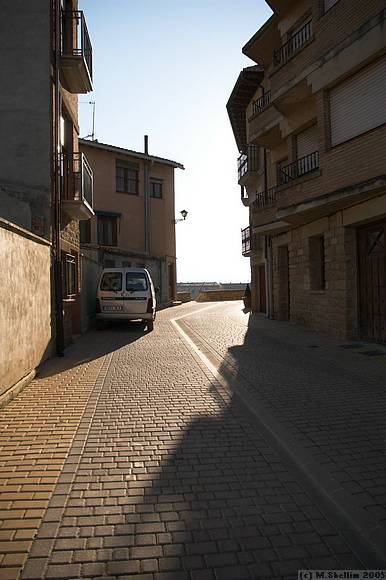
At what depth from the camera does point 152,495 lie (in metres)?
3.32

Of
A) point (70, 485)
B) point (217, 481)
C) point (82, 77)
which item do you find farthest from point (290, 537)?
point (82, 77)

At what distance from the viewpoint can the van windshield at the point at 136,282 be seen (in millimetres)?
14758

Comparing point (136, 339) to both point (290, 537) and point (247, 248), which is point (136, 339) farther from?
point (247, 248)

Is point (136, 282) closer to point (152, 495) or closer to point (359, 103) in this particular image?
point (359, 103)

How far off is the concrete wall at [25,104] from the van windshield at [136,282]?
226 inches

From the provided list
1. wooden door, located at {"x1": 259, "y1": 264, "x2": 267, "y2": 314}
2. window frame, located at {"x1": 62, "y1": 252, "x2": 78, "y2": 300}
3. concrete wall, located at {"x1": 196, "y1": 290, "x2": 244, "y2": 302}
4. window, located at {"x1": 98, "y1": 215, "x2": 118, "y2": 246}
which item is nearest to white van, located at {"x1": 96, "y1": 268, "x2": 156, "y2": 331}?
window frame, located at {"x1": 62, "y1": 252, "x2": 78, "y2": 300}

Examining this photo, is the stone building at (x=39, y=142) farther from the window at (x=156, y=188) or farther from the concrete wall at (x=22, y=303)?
the window at (x=156, y=188)

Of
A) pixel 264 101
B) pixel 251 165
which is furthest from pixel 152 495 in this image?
pixel 251 165

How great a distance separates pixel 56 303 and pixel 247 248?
17.0m

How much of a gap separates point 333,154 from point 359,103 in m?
1.26

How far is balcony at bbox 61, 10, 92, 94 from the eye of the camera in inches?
415

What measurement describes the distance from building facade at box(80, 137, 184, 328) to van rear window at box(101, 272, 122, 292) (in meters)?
8.71

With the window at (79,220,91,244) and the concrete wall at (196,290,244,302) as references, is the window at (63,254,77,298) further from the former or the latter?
the concrete wall at (196,290,244,302)

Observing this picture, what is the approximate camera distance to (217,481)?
3.58 m
